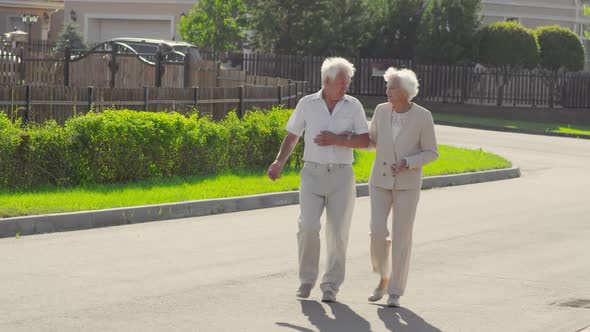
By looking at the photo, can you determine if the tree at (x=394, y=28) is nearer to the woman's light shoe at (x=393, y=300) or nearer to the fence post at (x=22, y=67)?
the fence post at (x=22, y=67)

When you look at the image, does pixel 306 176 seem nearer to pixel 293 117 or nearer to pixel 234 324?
pixel 293 117

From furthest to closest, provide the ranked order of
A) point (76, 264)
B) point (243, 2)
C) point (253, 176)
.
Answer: point (243, 2)
point (253, 176)
point (76, 264)

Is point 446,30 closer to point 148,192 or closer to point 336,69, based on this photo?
point 148,192

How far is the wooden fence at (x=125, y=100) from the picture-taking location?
59.4 ft

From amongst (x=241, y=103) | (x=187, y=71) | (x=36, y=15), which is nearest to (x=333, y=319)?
(x=241, y=103)

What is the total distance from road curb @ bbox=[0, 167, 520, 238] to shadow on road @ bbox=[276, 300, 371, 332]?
4601mm

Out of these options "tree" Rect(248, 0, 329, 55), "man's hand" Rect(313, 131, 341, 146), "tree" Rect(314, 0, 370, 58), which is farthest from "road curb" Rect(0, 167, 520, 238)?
"tree" Rect(248, 0, 329, 55)

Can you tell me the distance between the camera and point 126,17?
59.9m

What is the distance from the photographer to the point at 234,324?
28.2ft

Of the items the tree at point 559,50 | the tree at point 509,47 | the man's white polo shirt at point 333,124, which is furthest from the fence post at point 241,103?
the tree at point 559,50

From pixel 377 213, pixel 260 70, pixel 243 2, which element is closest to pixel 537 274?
pixel 377 213

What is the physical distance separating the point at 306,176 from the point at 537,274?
2701mm

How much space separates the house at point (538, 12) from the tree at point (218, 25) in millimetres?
11566

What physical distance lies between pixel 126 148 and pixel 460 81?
2903 cm
